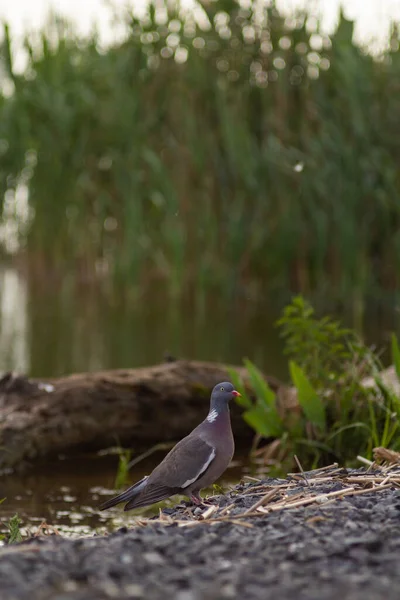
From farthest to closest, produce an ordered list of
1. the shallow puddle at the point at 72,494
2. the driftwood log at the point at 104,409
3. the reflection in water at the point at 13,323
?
the reflection in water at the point at 13,323 → the driftwood log at the point at 104,409 → the shallow puddle at the point at 72,494

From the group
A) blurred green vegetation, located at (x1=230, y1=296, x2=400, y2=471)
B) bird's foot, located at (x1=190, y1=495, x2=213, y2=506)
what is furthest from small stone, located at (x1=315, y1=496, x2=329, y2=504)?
blurred green vegetation, located at (x1=230, y1=296, x2=400, y2=471)

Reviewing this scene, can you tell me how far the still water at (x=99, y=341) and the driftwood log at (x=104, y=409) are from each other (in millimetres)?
131

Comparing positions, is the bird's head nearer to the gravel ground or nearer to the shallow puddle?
the gravel ground

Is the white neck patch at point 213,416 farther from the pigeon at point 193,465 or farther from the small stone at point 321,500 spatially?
the small stone at point 321,500

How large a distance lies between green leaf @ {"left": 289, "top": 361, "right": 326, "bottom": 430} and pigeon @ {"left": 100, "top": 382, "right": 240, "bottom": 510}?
160 centimetres

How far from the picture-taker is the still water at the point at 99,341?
4965 millimetres

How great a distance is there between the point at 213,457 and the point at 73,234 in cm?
751

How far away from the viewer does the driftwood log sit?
18.2 ft

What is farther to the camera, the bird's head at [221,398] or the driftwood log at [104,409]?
the driftwood log at [104,409]

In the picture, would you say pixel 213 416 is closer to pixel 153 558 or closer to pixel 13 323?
pixel 153 558

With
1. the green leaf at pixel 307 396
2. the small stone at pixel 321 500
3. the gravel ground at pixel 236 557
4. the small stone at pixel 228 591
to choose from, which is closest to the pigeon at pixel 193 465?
the gravel ground at pixel 236 557

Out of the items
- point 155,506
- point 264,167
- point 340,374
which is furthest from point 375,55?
point 155,506

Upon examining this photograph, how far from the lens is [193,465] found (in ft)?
11.6

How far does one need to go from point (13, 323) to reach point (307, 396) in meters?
5.71
